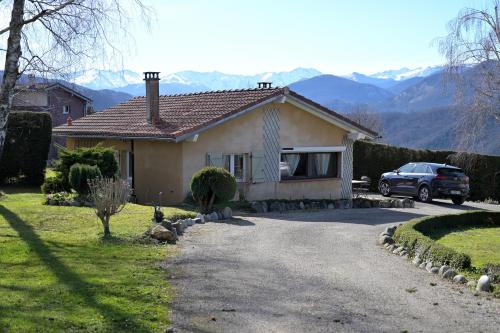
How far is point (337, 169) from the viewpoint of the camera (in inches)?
1030

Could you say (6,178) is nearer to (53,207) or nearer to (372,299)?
(53,207)

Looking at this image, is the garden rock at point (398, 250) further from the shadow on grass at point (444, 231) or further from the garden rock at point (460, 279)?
the shadow on grass at point (444, 231)

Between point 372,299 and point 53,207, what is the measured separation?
1153 centimetres

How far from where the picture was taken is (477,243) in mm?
15680

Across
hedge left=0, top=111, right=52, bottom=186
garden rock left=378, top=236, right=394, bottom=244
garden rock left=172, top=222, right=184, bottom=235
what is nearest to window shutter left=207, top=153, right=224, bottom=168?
garden rock left=172, top=222, right=184, bottom=235

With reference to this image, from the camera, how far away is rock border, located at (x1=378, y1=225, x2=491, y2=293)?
9297 mm

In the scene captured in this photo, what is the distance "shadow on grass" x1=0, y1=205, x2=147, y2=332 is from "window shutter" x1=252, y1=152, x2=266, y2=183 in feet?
35.6

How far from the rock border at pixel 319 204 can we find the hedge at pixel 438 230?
4717 millimetres

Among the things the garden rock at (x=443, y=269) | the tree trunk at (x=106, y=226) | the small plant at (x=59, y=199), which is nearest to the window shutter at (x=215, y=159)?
the small plant at (x=59, y=199)

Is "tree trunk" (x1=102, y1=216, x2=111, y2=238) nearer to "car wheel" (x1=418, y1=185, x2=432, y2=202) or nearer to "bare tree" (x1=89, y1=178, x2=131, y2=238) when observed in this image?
"bare tree" (x1=89, y1=178, x2=131, y2=238)

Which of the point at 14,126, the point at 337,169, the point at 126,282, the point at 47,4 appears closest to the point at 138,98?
the point at 14,126

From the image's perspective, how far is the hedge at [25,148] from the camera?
26094 millimetres

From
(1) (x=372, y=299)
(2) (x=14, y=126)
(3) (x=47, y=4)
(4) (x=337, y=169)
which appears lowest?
(1) (x=372, y=299)

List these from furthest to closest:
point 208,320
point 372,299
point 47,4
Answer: point 47,4 → point 372,299 → point 208,320
